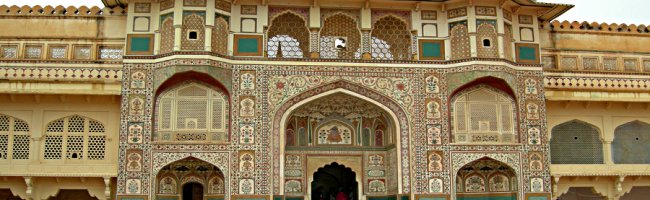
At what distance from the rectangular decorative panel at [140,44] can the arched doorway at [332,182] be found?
17.8 ft

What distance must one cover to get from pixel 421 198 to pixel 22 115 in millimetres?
8811

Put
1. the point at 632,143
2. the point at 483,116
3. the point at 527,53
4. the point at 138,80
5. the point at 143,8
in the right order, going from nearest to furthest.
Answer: the point at 138,80, the point at 143,8, the point at 483,116, the point at 527,53, the point at 632,143

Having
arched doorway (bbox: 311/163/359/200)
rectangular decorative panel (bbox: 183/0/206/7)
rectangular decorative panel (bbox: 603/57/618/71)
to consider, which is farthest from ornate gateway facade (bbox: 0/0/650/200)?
arched doorway (bbox: 311/163/359/200)

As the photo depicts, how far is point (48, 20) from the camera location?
15961 mm

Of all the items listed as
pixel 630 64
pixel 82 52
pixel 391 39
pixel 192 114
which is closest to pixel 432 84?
pixel 391 39

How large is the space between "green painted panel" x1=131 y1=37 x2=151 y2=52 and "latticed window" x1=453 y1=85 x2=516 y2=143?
22.4 ft

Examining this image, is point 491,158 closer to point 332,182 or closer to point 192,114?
point 332,182

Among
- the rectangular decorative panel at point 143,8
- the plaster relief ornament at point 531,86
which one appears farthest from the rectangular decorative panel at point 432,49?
Answer: the rectangular decorative panel at point 143,8

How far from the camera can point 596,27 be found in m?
17.6

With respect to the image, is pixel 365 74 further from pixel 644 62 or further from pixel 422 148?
pixel 644 62

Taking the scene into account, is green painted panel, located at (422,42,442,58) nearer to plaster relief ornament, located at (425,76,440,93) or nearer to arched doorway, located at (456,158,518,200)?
plaster relief ornament, located at (425,76,440,93)

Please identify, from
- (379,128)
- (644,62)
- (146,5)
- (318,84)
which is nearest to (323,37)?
(318,84)

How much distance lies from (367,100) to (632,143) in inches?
275

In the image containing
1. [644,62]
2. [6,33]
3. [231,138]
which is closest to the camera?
[231,138]
